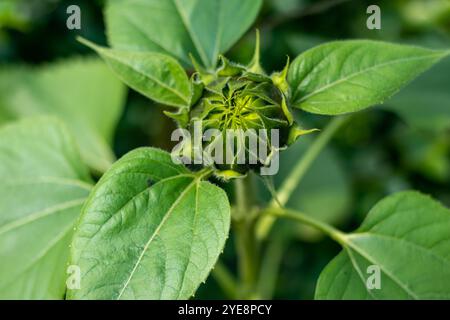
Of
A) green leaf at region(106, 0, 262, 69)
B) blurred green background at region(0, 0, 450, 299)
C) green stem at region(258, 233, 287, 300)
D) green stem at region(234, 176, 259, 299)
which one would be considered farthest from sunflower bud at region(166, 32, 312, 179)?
blurred green background at region(0, 0, 450, 299)

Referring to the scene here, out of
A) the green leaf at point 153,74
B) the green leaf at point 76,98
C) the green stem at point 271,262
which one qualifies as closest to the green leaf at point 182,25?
the green leaf at point 153,74

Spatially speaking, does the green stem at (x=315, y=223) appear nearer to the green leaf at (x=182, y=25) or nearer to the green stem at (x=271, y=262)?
the green leaf at (x=182, y=25)

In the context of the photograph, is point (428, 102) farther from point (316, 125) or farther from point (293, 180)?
point (293, 180)

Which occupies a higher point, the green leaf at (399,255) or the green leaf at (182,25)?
the green leaf at (182,25)

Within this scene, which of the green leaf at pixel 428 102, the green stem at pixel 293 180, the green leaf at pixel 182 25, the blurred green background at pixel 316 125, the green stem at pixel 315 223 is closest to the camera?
the green stem at pixel 315 223

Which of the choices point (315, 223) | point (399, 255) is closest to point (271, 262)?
point (315, 223)

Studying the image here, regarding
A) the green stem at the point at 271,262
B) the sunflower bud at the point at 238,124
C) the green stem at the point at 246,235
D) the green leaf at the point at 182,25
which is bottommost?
the green stem at the point at 271,262

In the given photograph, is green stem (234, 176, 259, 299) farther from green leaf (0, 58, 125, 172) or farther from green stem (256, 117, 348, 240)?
green leaf (0, 58, 125, 172)
